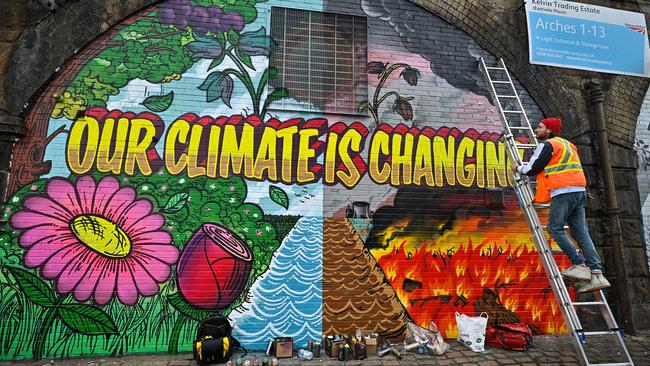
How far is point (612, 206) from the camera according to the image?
6309 mm

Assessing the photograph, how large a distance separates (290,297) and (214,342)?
Result: 1.20 metres

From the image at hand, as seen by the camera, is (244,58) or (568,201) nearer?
(568,201)

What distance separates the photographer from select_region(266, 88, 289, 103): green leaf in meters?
5.91

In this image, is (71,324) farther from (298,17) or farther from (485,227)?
(485,227)

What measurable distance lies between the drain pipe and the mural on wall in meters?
1.18

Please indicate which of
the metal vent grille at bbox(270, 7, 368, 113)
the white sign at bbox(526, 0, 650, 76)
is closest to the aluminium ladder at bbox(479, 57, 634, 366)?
the white sign at bbox(526, 0, 650, 76)

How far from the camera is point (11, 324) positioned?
16.0 feet

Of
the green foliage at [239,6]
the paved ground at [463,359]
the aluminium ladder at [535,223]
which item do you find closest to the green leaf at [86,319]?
the paved ground at [463,359]

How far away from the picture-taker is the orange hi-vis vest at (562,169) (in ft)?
14.4

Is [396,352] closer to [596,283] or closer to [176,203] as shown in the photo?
[596,283]

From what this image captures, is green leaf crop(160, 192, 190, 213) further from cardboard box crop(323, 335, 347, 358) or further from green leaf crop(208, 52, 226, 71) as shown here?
cardboard box crop(323, 335, 347, 358)

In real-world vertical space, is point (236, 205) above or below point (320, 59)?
below

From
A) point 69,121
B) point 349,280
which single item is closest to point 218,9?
point 69,121

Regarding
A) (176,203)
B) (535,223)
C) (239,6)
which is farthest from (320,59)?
(535,223)
